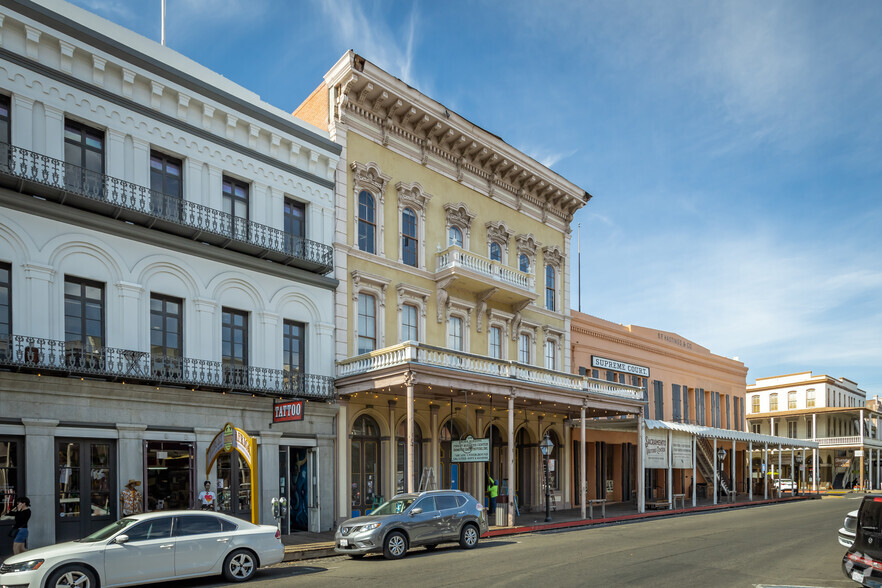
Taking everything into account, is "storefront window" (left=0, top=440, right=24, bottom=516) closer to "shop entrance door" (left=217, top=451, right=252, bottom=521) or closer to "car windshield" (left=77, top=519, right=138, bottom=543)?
"car windshield" (left=77, top=519, right=138, bottom=543)

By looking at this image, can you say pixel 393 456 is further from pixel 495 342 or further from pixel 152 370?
pixel 152 370

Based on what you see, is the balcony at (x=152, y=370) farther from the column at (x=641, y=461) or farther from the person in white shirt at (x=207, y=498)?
the column at (x=641, y=461)

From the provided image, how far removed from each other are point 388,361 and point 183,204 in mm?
7182

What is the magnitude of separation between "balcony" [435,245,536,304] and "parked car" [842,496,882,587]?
16.4 m

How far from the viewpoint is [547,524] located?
930 inches

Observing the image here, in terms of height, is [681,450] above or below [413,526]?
below

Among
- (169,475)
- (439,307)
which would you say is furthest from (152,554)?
(439,307)

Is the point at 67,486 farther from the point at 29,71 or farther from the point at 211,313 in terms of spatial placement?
the point at 29,71

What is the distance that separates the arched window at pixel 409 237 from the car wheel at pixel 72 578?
53.3ft

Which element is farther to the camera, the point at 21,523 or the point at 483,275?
the point at 483,275

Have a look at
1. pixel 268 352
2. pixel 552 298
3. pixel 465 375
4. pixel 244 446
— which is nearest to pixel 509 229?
pixel 552 298

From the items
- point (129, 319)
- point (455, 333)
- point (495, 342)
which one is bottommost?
point (495, 342)

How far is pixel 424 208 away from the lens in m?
26.9

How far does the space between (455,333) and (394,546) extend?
12.4 m
